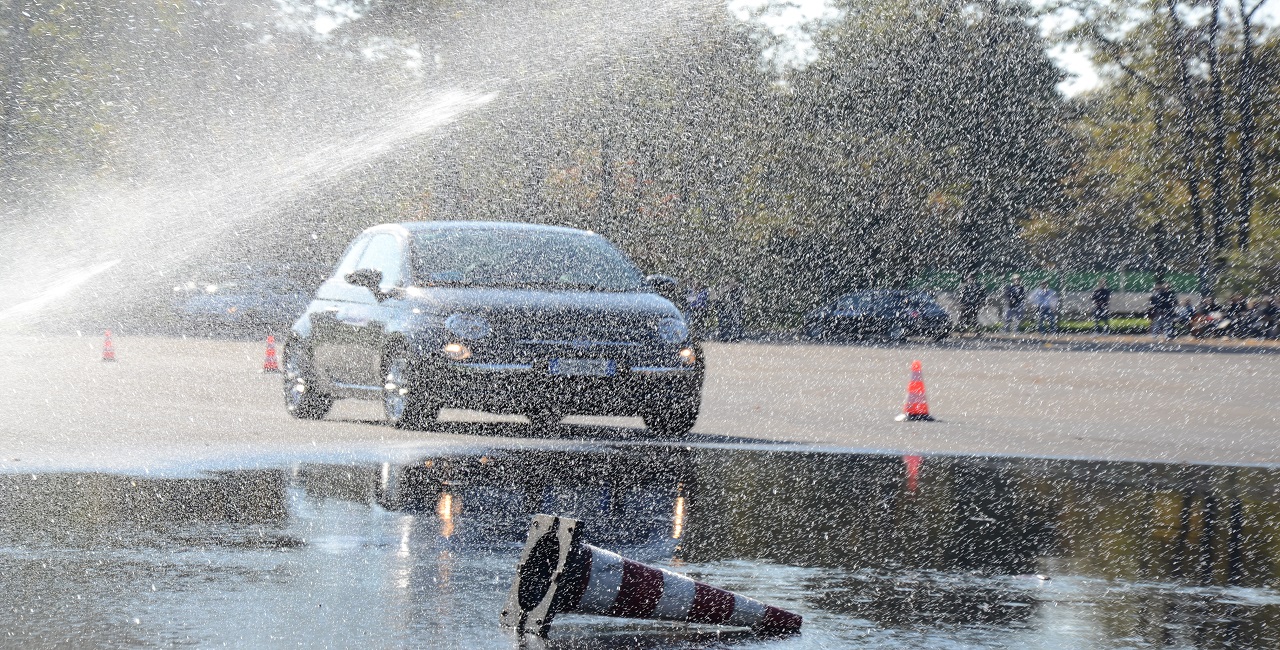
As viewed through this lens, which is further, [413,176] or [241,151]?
[413,176]

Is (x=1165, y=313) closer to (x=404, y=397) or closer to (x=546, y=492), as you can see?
(x=404, y=397)

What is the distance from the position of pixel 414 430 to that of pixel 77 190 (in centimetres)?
3508

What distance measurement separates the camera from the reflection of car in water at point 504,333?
13023 mm

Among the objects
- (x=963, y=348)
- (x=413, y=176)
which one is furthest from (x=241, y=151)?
(x=963, y=348)

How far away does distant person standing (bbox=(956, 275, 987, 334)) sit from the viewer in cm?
5022

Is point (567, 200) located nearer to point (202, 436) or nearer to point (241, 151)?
point (241, 151)

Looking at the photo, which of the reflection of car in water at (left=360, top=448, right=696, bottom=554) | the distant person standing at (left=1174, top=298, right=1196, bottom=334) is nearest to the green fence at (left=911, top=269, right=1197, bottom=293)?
the distant person standing at (left=1174, top=298, right=1196, bottom=334)

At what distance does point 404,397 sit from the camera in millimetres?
13297

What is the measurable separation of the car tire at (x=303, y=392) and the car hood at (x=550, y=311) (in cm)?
156

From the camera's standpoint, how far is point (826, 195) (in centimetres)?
4866

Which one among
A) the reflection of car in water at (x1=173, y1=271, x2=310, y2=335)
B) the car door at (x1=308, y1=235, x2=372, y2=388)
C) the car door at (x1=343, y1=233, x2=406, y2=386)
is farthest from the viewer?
the reflection of car in water at (x1=173, y1=271, x2=310, y2=335)

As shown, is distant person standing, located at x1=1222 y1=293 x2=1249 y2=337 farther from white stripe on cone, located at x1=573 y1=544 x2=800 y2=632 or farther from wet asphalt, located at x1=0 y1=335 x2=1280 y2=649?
white stripe on cone, located at x1=573 y1=544 x2=800 y2=632

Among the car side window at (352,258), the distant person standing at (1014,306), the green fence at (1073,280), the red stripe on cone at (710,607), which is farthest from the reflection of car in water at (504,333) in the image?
the green fence at (1073,280)

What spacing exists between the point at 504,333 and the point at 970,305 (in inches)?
1523
